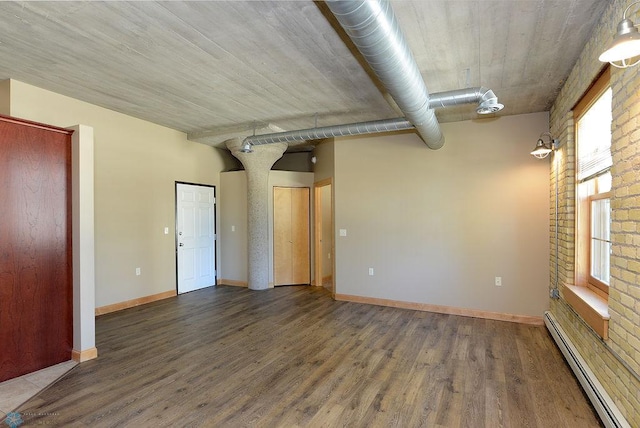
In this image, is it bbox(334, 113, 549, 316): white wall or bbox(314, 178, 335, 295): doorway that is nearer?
bbox(334, 113, 549, 316): white wall

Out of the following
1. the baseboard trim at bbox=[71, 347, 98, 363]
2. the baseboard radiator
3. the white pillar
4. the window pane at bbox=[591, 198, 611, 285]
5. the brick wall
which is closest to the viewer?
the brick wall

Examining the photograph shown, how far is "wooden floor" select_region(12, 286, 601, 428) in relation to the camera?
233 cm

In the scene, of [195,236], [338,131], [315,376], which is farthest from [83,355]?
[338,131]

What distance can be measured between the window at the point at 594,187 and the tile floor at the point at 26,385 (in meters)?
4.72

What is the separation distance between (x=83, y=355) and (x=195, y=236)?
324 centimetres

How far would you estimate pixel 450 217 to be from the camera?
4.85m

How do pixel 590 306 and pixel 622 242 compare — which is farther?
pixel 590 306

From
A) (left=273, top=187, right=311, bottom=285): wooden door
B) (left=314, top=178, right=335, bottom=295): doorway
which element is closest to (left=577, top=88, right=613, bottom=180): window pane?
(left=314, top=178, right=335, bottom=295): doorway

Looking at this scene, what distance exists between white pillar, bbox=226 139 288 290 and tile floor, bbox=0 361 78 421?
3.36 m

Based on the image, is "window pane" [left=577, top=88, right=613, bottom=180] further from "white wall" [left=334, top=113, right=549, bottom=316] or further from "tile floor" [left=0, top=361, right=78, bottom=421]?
"tile floor" [left=0, top=361, right=78, bottom=421]

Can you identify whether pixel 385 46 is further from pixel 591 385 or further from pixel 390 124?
pixel 591 385

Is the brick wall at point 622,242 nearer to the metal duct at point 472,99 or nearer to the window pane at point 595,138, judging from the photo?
the window pane at point 595,138

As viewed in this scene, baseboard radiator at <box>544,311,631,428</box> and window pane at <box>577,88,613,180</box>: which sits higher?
window pane at <box>577,88,613,180</box>

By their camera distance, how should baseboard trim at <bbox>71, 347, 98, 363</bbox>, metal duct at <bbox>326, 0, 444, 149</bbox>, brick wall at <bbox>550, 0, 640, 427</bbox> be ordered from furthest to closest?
baseboard trim at <bbox>71, 347, 98, 363</bbox> < brick wall at <bbox>550, 0, 640, 427</bbox> < metal duct at <bbox>326, 0, 444, 149</bbox>
